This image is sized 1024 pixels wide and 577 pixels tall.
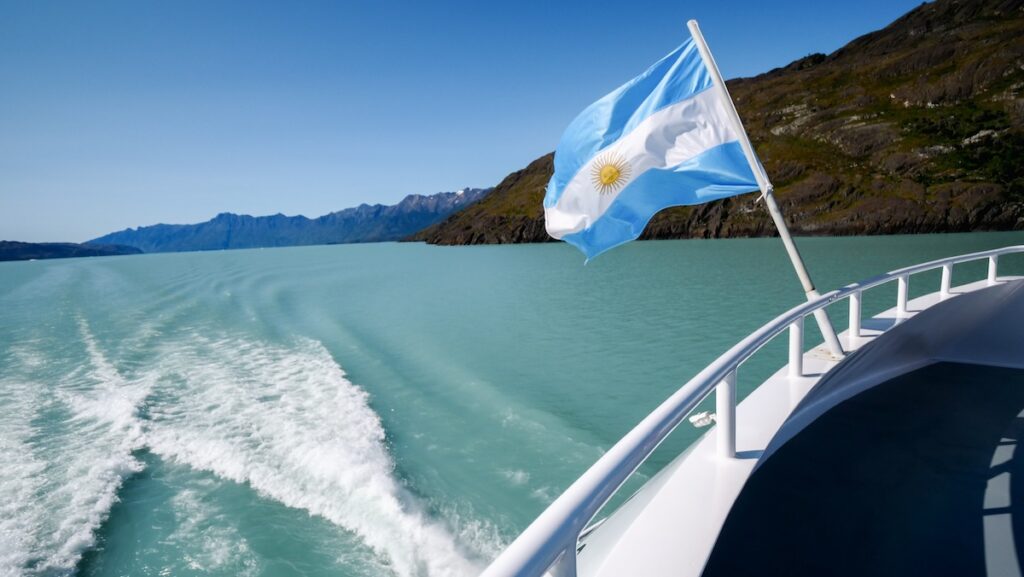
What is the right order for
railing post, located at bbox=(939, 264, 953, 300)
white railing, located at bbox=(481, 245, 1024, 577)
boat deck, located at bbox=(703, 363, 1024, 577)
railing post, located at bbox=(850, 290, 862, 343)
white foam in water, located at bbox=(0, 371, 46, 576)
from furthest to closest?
railing post, located at bbox=(939, 264, 953, 300), white foam in water, located at bbox=(0, 371, 46, 576), railing post, located at bbox=(850, 290, 862, 343), boat deck, located at bbox=(703, 363, 1024, 577), white railing, located at bbox=(481, 245, 1024, 577)

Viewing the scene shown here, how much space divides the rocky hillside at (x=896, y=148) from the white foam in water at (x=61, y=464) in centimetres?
11304

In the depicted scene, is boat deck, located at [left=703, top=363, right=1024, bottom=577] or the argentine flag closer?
boat deck, located at [left=703, top=363, right=1024, bottom=577]

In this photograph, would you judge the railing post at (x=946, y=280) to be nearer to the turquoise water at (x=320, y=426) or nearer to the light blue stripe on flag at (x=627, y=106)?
the turquoise water at (x=320, y=426)

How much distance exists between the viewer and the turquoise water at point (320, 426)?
20.5 feet

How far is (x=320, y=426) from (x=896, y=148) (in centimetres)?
14136

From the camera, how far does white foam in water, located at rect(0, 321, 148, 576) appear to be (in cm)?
615

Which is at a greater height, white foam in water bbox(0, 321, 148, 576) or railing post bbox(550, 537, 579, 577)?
railing post bbox(550, 537, 579, 577)

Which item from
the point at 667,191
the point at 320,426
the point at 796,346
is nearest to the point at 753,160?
the point at 667,191

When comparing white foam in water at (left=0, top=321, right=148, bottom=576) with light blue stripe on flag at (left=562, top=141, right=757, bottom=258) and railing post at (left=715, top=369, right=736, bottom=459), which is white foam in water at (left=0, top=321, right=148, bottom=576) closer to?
railing post at (left=715, top=369, right=736, bottom=459)

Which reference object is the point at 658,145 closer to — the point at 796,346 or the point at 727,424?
the point at 796,346

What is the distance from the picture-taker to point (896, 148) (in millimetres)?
110875

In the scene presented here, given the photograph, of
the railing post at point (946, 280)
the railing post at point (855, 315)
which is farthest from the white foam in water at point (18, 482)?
the railing post at point (946, 280)

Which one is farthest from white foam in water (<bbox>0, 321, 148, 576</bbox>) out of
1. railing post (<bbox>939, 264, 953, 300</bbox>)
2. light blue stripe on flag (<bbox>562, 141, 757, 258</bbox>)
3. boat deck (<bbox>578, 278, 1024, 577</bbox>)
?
railing post (<bbox>939, 264, 953, 300</bbox>)

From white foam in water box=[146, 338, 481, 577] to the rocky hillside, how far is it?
109 m
